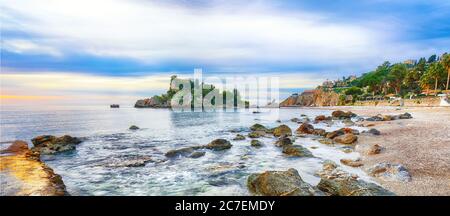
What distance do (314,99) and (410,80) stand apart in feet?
215

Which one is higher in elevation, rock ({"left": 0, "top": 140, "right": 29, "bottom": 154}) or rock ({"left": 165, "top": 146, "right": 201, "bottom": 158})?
rock ({"left": 0, "top": 140, "right": 29, "bottom": 154})

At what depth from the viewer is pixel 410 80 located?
64312 millimetres

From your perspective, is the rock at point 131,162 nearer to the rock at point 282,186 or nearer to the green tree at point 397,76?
the rock at point 282,186

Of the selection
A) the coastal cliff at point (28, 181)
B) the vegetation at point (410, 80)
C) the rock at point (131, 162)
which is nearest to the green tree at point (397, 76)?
the vegetation at point (410, 80)

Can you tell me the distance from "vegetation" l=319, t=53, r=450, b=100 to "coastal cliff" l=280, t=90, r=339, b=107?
16.6 meters

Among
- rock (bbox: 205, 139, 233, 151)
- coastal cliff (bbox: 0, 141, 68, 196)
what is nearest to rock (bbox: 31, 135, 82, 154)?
coastal cliff (bbox: 0, 141, 68, 196)

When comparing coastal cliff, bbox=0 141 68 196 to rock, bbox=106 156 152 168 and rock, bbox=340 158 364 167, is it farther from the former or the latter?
rock, bbox=340 158 364 167

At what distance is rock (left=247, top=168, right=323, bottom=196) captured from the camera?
5.69 m

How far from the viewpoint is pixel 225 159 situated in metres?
11.6

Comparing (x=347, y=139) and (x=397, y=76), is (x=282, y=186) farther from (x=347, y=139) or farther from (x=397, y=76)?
(x=397, y=76)

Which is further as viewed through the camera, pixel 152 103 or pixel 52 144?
pixel 152 103

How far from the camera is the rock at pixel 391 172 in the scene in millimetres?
7205

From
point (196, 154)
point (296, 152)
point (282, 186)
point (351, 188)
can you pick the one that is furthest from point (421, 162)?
point (196, 154)
